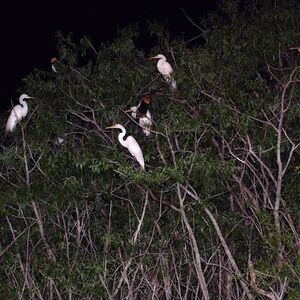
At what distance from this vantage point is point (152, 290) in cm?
630


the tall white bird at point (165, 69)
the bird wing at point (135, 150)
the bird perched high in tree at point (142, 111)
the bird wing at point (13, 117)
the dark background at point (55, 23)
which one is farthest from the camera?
the dark background at point (55, 23)

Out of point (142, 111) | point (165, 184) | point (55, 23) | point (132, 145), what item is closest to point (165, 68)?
point (142, 111)

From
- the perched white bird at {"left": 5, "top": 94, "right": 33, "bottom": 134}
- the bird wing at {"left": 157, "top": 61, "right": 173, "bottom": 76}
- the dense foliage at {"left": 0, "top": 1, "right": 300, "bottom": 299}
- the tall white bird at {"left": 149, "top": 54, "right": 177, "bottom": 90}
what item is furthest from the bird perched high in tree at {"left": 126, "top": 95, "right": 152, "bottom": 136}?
the perched white bird at {"left": 5, "top": 94, "right": 33, "bottom": 134}

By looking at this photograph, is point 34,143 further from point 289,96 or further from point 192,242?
point 289,96

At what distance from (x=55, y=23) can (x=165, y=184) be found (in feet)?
14.1

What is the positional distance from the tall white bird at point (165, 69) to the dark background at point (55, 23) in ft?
7.70

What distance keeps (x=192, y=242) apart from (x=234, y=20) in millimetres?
2769

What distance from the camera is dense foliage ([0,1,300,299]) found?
596 centimetres

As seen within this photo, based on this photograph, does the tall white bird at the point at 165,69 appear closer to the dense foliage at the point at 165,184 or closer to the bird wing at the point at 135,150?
the dense foliage at the point at 165,184

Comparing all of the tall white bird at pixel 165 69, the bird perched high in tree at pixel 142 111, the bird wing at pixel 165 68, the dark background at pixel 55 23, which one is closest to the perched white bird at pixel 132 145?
the bird perched high in tree at pixel 142 111

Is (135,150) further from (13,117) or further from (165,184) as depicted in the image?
(13,117)

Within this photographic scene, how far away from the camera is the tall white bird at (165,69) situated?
6.86 metres

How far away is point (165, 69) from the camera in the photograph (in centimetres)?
741

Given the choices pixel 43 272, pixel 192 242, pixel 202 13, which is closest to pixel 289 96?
pixel 192 242
